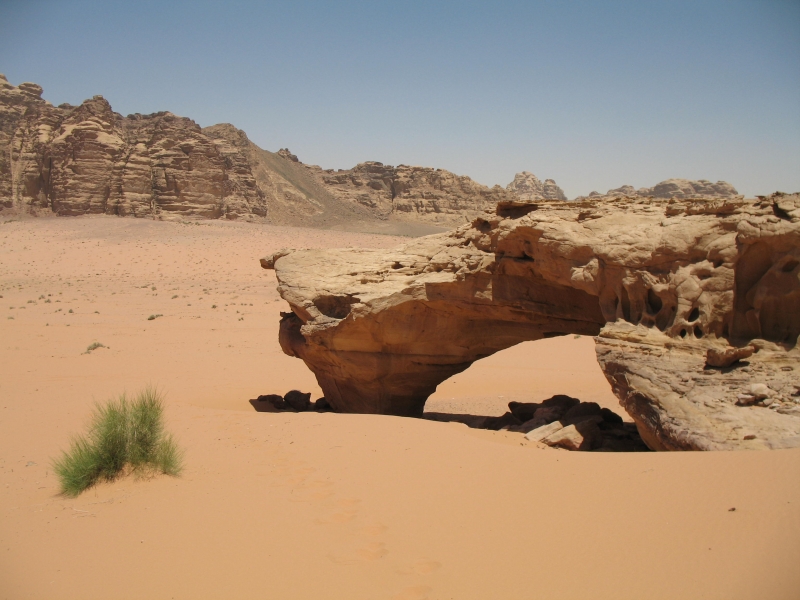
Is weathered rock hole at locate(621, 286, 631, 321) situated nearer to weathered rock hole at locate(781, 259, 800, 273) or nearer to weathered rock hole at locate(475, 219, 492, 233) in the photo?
weathered rock hole at locate(781, 259, 800, 273)

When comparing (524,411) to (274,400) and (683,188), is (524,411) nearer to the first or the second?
(274,400)

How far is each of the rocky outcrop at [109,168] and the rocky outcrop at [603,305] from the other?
54.1 m

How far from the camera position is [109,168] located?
60.7 m

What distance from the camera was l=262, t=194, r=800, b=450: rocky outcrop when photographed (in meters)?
6.41

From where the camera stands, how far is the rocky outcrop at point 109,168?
60.2 m

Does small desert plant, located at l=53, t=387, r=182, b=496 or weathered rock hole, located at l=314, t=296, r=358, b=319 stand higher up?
weathered rock hole, located at l=314, t=296, r=358, b=319

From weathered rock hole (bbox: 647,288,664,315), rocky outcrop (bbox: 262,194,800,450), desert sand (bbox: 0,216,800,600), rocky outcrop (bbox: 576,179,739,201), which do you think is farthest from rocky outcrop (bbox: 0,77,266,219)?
rocky outcrop (bbox: 576,179,739,201)

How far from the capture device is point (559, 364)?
1823 cm

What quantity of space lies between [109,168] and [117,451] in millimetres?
61604

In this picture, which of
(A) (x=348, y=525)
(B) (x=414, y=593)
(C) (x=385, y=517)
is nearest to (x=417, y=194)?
(C) (x=385, y=517)

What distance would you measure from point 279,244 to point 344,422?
41.6 metres

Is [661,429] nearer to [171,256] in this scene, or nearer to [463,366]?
[463,366]

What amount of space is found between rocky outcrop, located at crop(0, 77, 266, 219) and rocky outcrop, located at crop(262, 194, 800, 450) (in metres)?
54.1

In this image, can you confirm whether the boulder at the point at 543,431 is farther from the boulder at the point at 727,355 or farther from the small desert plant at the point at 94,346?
the small desert plant at the point at 94,346
